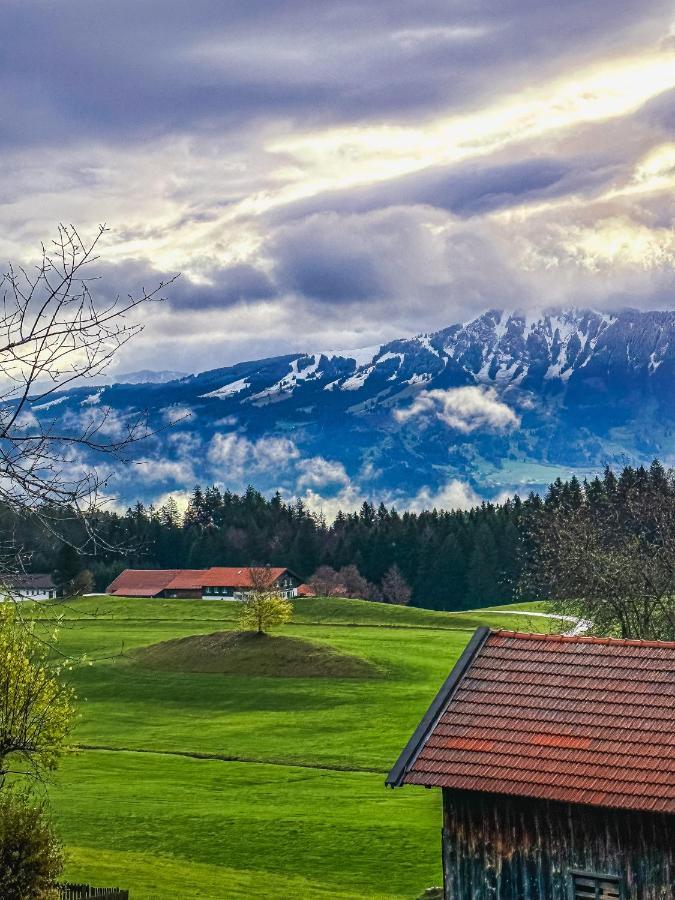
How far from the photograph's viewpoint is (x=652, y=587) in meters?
55.8

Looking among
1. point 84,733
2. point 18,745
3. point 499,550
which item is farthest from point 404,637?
point 18,745

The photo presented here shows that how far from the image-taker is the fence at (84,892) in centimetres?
3103

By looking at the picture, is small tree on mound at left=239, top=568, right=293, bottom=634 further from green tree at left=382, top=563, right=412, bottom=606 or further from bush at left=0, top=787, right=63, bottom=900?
green tree at left=382, top=563, right=412, bottom=606

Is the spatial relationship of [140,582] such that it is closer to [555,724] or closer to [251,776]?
[251,776]

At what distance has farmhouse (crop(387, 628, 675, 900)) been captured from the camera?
22781mm

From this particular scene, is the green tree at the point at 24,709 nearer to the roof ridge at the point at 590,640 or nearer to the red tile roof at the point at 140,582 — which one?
the roof ridge at the point at 590,640

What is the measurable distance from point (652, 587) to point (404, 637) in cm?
5880

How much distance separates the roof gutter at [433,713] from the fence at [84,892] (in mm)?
11064

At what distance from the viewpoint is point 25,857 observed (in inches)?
1123

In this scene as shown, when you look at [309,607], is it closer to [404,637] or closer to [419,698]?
[404,637]

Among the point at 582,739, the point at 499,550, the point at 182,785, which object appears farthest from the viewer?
the point at 499,550

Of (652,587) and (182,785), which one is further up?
(652,587)

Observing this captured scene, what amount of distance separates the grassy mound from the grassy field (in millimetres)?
512

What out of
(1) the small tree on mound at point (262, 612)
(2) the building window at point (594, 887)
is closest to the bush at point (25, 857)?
(2) the building window at point (594, 887)
